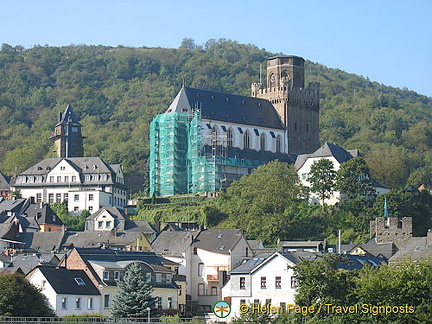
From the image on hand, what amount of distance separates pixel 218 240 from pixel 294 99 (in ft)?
189

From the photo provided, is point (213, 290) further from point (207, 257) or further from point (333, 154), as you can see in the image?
point (333, 154)

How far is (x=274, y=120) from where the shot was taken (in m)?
146

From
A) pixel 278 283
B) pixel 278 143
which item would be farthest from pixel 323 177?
pixel 278 283

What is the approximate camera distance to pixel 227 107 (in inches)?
5541

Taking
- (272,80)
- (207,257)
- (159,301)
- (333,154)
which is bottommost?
(159,301)

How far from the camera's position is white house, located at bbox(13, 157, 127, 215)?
128 metres

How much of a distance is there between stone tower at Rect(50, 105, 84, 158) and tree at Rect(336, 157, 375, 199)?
38.4 meters

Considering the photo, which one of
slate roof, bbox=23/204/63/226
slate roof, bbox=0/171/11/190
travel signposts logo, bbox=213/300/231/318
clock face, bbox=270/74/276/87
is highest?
clock face, bbox=270/74/276/87

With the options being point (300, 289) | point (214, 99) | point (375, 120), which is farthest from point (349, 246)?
point (375, 120)

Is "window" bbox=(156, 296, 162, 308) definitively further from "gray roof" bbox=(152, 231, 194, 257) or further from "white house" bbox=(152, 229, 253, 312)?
"gray roof" bbox=(152, 231, 194, 257)

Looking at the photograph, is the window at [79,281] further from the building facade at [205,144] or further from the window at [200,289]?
the building facade at [205,144]

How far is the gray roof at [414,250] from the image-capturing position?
85188 mm

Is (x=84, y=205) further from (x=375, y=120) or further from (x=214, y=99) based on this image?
(x=375, y=120)

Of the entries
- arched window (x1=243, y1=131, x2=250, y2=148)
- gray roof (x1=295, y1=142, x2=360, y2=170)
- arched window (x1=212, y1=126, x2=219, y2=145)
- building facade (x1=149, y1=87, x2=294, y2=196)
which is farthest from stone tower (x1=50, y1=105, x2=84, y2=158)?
gray roof (x1=295, y1=142, x2=360, y2=170)
